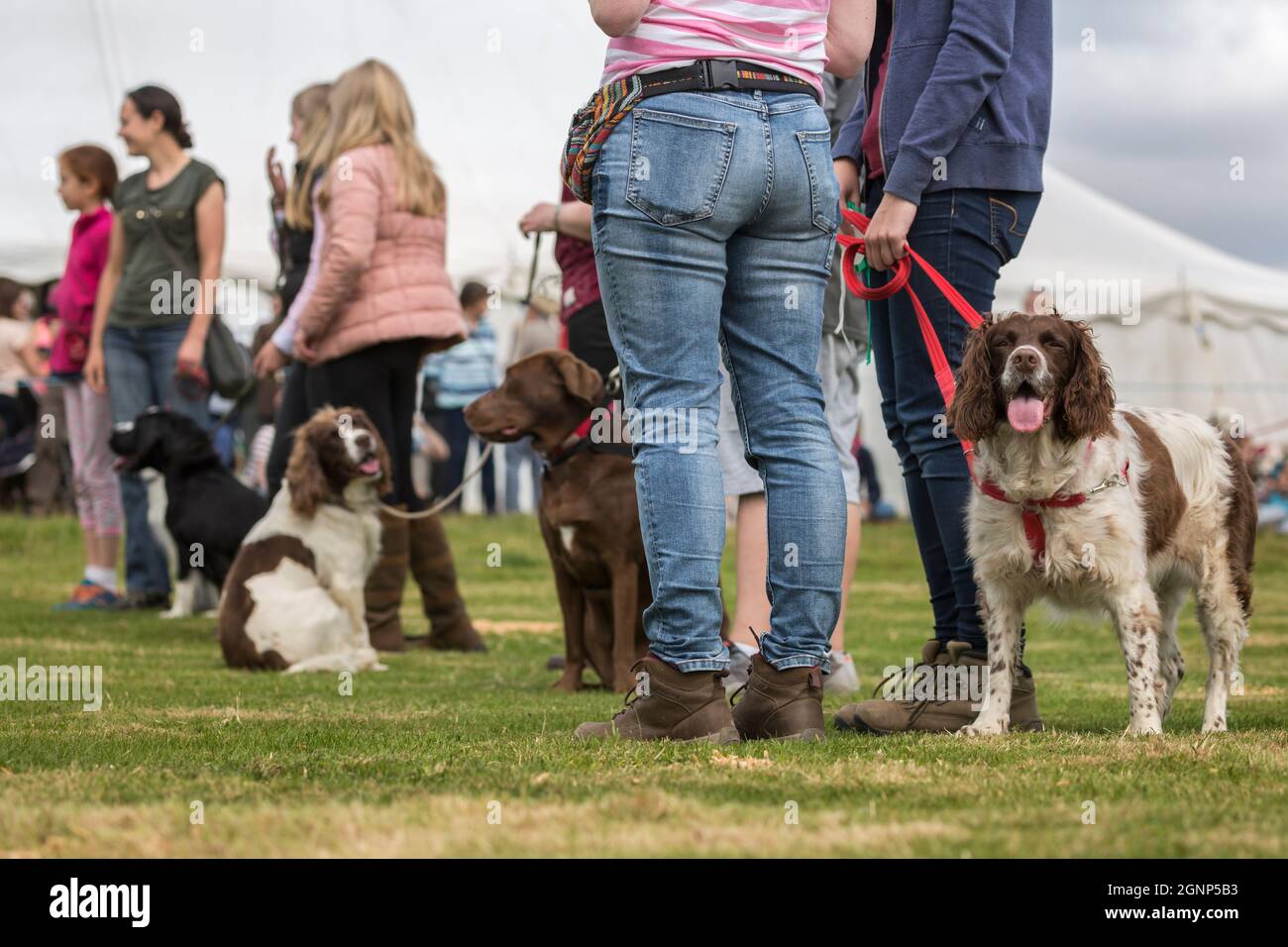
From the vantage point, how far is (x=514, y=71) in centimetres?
2038

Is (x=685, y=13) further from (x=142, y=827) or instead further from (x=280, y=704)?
(x=280, y=704)

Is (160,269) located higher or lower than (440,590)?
higher

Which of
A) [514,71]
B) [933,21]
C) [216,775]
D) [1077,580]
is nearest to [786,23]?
[933,21]

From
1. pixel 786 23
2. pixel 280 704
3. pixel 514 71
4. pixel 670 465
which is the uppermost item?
pixel 514 71

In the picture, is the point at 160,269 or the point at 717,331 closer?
the point at 717,331

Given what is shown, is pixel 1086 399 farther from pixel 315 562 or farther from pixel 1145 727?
pixel 315 562

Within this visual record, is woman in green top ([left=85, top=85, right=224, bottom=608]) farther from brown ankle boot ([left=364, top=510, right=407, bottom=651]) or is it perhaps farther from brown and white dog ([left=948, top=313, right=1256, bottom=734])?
brown and white dog ([left=948, top=313, right=1256, bottom=734])

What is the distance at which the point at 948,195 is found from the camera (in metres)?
4.12

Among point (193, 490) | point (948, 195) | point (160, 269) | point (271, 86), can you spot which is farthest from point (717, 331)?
point (271, 86)

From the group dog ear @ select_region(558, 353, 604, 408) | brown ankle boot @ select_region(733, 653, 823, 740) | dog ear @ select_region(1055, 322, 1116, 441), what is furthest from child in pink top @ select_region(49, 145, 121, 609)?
dog ear @ select_region(1055, 322, 1116, 441)

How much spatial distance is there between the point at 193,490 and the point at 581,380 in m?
3.58

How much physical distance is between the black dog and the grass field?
2.99 metres

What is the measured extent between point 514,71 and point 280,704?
1647 centimetres
